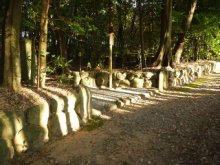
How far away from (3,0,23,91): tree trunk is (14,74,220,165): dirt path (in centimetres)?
146

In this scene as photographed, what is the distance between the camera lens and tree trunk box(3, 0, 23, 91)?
18.6ft

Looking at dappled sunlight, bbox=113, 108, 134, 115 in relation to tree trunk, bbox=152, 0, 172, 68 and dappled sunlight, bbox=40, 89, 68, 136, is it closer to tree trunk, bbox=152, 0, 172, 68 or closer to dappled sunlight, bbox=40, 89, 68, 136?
dappled sunlight, bbox=40, 89, 68, 136

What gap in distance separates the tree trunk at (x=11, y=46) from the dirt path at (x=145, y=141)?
1.46 meters

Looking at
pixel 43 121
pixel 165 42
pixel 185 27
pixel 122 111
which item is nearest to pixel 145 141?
pixel 43 121

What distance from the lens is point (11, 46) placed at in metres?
5.66

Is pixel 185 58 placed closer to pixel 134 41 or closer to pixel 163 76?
pixel 134 41

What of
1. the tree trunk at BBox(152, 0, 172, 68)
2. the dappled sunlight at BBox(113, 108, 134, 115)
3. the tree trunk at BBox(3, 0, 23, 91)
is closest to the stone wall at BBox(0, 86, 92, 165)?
the tree trunk at BBox(3, 0, 23, 91)

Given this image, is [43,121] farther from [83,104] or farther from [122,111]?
[122,111]

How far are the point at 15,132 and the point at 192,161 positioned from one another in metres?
2.66

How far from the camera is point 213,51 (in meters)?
22.5

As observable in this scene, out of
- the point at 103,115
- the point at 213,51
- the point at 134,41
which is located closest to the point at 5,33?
the point at 103,115

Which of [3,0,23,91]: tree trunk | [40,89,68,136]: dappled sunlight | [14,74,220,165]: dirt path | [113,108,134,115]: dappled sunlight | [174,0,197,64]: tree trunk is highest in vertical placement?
[174,0,197,64]: tree trunk

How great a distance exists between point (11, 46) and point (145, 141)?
3018 millimetres

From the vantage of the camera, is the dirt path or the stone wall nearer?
the stone wall
